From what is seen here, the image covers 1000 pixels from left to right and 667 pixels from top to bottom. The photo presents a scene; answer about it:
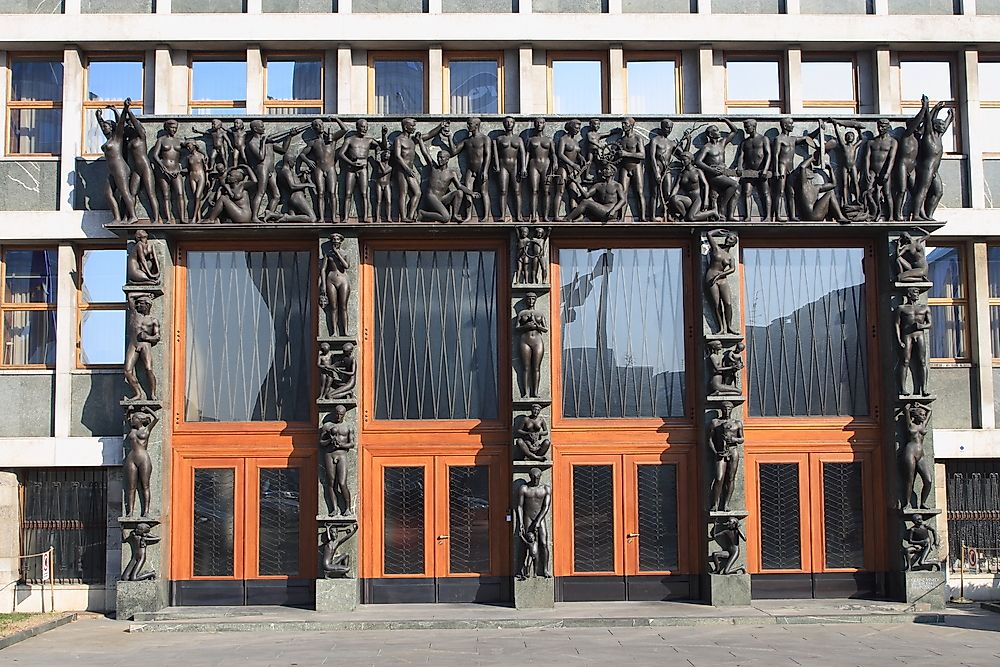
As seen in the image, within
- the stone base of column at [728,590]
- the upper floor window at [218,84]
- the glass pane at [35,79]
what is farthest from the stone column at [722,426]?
the glass pane at [35,79]

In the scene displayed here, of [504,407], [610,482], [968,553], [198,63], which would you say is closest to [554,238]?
[504,407]

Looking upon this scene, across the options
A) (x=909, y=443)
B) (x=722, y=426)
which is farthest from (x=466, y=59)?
(x=909, y=443)

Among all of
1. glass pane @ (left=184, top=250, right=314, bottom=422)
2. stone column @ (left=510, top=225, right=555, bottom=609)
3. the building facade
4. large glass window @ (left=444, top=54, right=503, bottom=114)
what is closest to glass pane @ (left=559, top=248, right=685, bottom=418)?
the building facade

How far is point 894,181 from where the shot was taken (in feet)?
62.7

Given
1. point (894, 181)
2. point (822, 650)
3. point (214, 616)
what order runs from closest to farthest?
point (822, 650) → point (214, 616) → point (894, 181)

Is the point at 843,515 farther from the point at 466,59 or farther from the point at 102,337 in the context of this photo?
the point at 102,337

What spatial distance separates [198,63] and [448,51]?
4.33 m

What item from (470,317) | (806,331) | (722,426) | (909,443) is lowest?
(909,443)

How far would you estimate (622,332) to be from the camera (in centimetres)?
1941

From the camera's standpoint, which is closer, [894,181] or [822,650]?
[822,650]

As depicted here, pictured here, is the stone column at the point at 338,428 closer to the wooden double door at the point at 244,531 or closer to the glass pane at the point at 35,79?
the wooden double door at the point at 244,531

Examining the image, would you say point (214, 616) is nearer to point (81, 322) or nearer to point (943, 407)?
point (81, 322)

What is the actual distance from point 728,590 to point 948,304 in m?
6.46

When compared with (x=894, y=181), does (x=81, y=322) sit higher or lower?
lower
